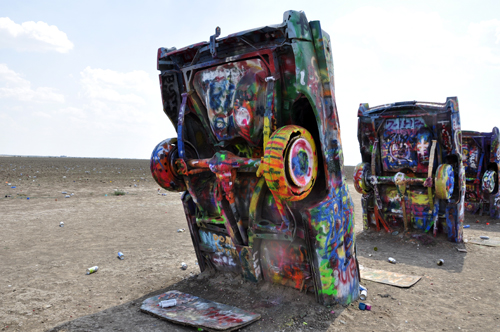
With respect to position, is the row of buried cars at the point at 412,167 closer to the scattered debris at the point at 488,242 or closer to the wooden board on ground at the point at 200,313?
the scattered debris at the point at 488,242

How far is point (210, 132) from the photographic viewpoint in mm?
4520

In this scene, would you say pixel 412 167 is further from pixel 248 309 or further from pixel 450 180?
pixel 248 309

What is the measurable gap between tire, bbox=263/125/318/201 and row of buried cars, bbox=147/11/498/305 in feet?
0.03

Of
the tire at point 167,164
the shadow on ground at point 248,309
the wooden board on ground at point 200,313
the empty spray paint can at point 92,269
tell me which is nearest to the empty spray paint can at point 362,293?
the shadow on ground at point 248,309

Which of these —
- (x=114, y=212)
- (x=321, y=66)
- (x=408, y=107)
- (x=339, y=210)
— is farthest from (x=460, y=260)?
(x=114, y=212)

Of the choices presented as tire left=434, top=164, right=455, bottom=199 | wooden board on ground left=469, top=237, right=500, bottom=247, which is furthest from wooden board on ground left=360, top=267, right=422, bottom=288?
wooden board on ground left=469, top=237, right=500, bottom=247

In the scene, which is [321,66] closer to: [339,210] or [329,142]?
[329,142]

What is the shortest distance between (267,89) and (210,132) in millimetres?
1108

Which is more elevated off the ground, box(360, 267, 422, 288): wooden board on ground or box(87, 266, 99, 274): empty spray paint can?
box(87, 266, 99, 274): empty spray paint can

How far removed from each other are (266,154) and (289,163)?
241mm

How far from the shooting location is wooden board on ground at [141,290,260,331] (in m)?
3.69

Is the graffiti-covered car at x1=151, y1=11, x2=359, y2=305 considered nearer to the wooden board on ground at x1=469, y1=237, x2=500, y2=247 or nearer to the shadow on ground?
the shadow on ground

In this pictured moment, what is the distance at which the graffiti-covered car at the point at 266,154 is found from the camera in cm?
361

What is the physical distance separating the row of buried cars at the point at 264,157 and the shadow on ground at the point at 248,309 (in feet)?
0.45
